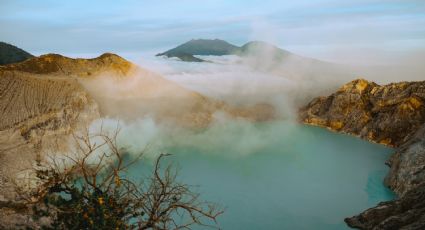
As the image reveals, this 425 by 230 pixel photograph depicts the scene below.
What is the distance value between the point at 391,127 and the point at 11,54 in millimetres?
67026

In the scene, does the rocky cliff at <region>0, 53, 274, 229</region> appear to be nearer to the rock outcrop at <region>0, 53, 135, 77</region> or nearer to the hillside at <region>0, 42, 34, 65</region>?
the rock outcrop at <region>0, 53, 135, 77</region>

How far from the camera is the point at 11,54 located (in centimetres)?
7575

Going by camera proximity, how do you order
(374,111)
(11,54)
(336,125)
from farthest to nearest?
1. (11,54)
2. (336,125)
3. (374,111)

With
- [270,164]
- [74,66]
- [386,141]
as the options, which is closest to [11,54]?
[74,66]

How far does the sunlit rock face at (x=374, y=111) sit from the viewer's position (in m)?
45.4

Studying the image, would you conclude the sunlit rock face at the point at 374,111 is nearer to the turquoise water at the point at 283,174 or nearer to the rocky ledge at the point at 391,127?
the rocky ledge at the point at 391,127

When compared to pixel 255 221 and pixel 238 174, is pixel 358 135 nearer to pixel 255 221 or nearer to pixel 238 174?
pixel 238 174

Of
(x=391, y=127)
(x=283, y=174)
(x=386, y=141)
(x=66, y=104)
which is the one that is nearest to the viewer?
(x=283, y=174)

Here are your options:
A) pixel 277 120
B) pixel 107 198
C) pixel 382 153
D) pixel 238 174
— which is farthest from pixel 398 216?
pixel 277 120

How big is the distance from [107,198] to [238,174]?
92.5 feet

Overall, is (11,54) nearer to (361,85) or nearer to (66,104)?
(66,104)

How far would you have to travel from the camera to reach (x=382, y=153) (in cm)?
4206

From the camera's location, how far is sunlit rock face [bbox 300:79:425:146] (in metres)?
45.4

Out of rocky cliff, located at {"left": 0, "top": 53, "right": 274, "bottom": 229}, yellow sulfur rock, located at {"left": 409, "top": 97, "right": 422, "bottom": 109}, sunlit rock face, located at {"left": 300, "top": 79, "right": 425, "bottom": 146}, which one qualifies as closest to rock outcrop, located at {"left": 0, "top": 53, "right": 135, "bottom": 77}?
rocky cliff, located at {"left": 0, "top": 53, "right": 274, "bottom": 229}
